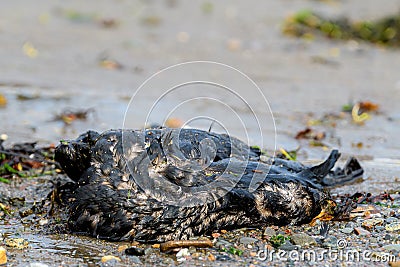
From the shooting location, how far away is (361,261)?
122 inches

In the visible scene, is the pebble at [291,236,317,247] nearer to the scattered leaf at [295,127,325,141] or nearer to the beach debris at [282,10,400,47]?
the scattered leaf at [295,127,325,141]

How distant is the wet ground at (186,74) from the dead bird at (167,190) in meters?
0.19

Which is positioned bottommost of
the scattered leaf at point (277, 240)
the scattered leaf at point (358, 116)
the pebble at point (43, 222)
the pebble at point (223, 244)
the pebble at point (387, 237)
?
the pebble at point (43, 222)

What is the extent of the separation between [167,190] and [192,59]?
555 cm

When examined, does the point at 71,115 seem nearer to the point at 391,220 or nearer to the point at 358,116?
the point at 358,116

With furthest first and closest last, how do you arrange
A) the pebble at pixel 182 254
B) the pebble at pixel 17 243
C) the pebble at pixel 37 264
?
the pebble at pixel 17 243
the pebble at pixel 182 254
the pebble at pixel 37 264

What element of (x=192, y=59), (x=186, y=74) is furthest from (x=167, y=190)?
(x=192, y=59)

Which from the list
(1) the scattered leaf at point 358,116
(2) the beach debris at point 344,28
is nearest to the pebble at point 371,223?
(1) the scattered leaf at point 358,116

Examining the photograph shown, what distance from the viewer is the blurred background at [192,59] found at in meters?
5.88

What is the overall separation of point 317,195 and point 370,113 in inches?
130

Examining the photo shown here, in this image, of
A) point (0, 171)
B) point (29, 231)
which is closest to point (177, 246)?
point (29, 231)

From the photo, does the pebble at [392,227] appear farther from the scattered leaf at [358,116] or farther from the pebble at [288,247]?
the scattered leaf at [358,116]

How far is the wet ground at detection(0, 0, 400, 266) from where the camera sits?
17.6 feet

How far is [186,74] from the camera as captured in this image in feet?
26.2
